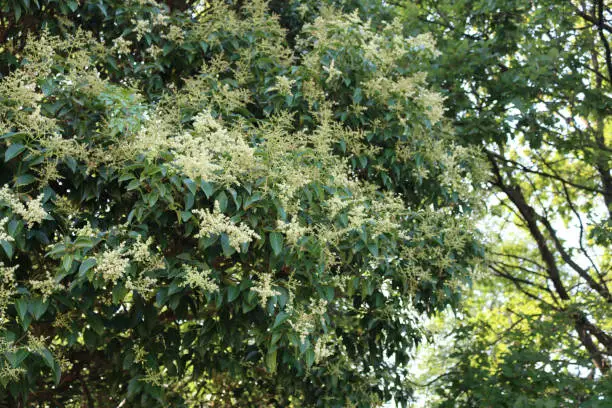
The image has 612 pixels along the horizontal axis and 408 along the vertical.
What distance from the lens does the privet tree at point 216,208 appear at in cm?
292

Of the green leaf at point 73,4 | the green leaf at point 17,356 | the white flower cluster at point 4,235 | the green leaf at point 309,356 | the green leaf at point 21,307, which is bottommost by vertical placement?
the green leaf at point 17,356

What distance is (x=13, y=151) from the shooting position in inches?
114

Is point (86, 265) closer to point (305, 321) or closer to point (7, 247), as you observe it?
point (7, 247)

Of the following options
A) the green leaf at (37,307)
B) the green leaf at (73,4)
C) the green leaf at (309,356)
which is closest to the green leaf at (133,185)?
the green leaf at (37,307)

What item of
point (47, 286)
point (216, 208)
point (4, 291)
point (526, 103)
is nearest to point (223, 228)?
point (216, 208)

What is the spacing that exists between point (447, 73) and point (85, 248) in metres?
3.47

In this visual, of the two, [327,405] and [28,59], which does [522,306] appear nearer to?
[327,405]

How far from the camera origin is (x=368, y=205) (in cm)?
362

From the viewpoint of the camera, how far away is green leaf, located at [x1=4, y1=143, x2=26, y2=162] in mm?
2854

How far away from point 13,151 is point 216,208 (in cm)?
86

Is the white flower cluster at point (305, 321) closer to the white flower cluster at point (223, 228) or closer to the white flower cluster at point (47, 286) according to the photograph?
the white flower cluster at point (223, 228)

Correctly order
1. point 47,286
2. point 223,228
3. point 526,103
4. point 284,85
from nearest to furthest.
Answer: point 223,228, point 47,286, point 284,85, point 526,103

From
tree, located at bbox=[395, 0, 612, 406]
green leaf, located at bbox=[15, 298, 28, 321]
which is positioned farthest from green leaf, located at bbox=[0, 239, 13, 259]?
tree, located at bbox=[395, 0, 612, 406]

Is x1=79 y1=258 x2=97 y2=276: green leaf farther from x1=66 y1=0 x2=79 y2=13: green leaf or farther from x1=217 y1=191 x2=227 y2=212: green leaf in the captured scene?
x1=66 y1=0 x2=79 y2=13: green leaf
